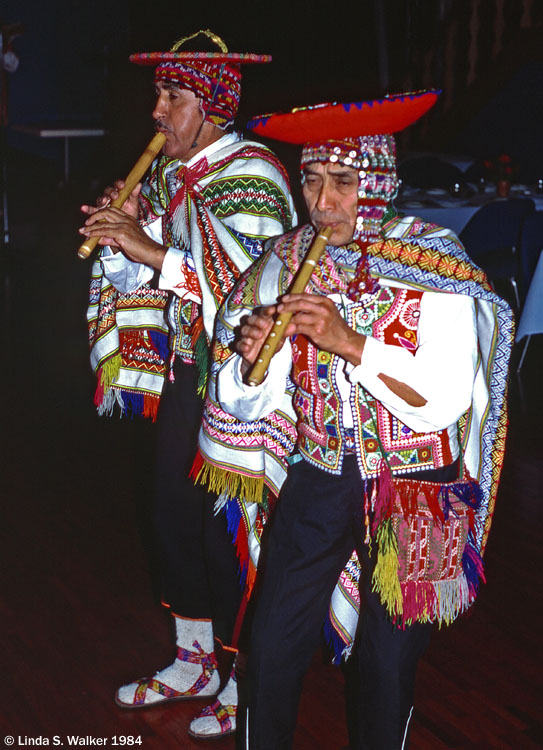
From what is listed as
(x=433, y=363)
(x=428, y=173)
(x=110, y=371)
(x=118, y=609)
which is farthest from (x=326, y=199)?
(x=428, y=173)

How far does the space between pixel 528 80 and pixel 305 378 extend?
8.21 meters

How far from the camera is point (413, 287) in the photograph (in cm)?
168

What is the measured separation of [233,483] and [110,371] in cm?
60

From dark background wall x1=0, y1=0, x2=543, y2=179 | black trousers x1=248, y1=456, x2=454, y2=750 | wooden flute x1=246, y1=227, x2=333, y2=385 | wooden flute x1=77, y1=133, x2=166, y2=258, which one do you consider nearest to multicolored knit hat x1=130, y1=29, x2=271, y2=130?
wooden flute x1=77, y1=133, x2=166, y2=258

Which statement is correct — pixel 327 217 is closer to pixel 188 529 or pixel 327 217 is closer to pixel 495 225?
pixel 188 529

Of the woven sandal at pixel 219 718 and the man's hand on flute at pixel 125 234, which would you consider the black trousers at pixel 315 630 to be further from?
the man's hand on flute at pixel 125 234

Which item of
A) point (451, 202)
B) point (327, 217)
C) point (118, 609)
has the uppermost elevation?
point (451, 202)

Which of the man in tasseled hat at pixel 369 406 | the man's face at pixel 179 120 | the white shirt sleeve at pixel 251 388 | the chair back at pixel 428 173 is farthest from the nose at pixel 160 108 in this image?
the chair back at pixel 428 173

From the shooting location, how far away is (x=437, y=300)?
5.52ft

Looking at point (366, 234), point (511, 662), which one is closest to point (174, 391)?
point (366, 234)

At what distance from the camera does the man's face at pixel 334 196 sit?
1.70 m

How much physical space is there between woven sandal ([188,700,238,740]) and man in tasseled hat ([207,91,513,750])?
0.45 m

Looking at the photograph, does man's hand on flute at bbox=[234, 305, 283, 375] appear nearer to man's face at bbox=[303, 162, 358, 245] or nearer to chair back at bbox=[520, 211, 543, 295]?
man's face at bbox=[303, 162, 358, 245]

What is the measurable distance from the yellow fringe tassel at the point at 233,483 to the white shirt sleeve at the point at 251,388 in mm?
244
